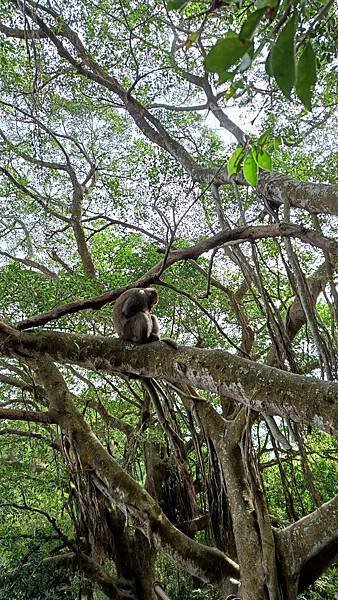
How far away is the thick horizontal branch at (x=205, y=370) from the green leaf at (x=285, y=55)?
6.40ft

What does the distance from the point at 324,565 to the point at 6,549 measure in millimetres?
3792

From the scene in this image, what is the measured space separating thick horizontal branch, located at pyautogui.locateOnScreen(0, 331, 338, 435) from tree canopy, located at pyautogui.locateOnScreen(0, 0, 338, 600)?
0.04 feet

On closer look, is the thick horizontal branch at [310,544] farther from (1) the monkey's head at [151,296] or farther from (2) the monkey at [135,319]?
(1) the monkey's head at [151,296]

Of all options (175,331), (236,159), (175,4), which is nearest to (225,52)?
(175,4)

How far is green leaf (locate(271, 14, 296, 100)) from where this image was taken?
1.83 ft

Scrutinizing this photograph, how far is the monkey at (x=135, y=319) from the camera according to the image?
3.89 m

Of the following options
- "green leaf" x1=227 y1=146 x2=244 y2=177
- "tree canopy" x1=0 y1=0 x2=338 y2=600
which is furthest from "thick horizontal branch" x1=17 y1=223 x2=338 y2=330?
"green leaf" x1=227 y1=146 x2=244 y2=177

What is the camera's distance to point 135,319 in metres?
4.05

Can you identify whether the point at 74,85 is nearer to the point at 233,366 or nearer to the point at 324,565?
the point at 233,366

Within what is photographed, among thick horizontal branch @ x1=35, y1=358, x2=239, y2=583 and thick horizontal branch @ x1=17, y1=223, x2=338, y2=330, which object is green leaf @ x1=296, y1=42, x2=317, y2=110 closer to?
thick horizontal branch @ x1=17, y1=223, x2=338, y2=330

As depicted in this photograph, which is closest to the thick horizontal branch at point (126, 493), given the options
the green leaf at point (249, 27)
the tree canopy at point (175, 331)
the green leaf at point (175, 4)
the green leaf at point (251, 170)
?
the tree canopy at point (175, 331)

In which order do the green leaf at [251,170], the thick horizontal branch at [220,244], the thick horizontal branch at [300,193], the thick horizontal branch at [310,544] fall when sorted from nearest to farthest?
the green leaf at [251,170] < the thick horizontal branch at [220,244] < the thick horizontal branch at [300,193] < the thick horizontal branch at [310,544]

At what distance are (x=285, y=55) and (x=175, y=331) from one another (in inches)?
258

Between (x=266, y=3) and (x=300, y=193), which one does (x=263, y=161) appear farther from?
(x=300, y=193)
